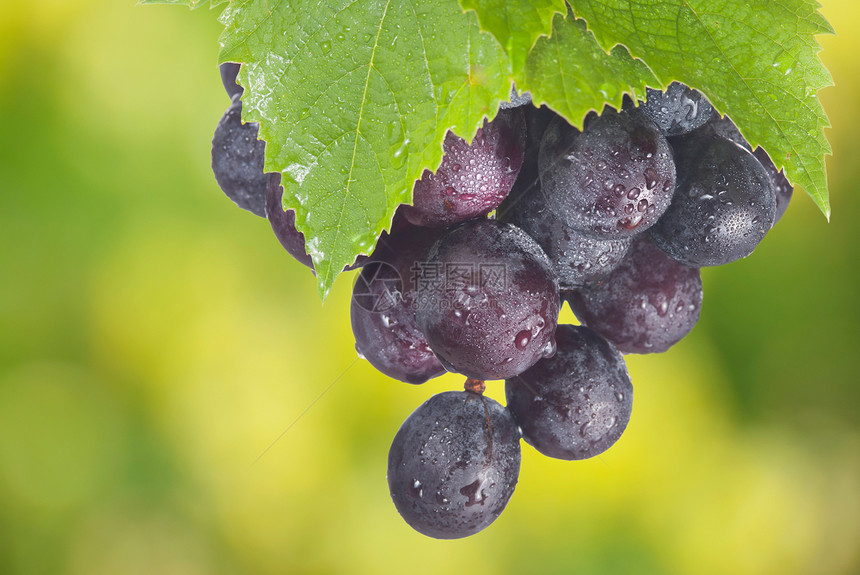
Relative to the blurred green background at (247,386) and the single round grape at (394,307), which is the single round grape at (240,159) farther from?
the blurred green background at (247,386)

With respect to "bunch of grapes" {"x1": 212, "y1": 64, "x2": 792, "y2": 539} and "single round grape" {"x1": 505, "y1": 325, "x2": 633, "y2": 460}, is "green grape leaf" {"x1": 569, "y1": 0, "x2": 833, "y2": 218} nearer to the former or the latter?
"bunch of grapes" {"x1": 212, "y1": 64, "x2": 792, "y2": 539}

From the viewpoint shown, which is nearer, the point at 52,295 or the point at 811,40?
the point at 811,40

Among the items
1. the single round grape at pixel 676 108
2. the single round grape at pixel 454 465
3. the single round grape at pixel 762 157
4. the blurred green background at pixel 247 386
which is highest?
the single round grape at pixel 676 108

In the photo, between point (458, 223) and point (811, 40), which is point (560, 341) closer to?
point (458, 223)

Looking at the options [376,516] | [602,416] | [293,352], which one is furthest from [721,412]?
[602,416]

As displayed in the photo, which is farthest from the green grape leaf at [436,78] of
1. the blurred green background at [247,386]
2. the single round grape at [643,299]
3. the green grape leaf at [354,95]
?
the blurred green background at [247,386]

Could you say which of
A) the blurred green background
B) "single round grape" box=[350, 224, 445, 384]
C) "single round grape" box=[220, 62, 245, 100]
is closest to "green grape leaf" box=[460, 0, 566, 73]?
"single round grape" box=[350, 224, 445, 384]

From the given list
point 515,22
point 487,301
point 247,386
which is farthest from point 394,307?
point 247,386
